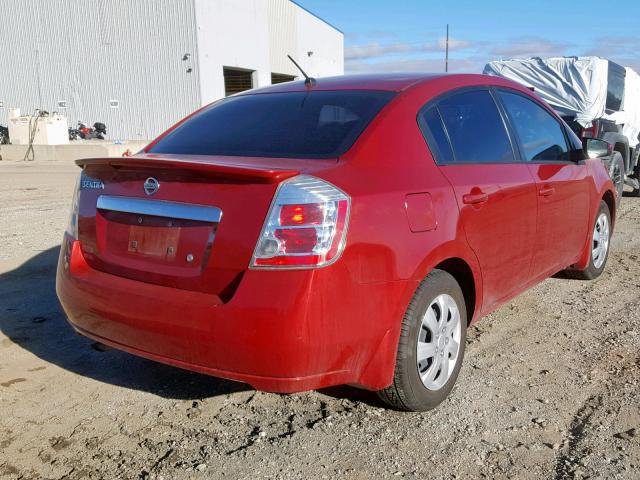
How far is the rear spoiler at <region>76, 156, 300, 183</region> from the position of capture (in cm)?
259

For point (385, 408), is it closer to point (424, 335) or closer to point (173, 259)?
point (424, 335)

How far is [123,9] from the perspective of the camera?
2917cm

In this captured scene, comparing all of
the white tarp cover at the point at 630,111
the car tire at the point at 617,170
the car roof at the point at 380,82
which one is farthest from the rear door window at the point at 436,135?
the white tarp cover at the point at 630,111

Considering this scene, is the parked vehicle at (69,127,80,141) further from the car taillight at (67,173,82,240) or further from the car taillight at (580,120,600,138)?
the car taillight at (67,173,82,240)

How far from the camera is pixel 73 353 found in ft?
13.0

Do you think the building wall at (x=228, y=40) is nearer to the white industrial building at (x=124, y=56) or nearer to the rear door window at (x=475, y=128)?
the white industrial building at (x=124, y=56)

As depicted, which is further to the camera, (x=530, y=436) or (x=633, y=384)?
(x=633, y=384)

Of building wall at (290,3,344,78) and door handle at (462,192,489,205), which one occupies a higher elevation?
building wall at (290,3,344,78)

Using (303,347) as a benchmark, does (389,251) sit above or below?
above

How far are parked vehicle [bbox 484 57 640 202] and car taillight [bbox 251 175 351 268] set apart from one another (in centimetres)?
963

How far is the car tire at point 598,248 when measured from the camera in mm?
5453

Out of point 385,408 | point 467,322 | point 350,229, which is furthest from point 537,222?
point 350,229

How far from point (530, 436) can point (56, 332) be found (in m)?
3.10

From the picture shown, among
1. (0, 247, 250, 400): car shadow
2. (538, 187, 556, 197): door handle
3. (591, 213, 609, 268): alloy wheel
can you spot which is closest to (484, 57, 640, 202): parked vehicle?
(591, 213, 609, 268): alloy wheel
